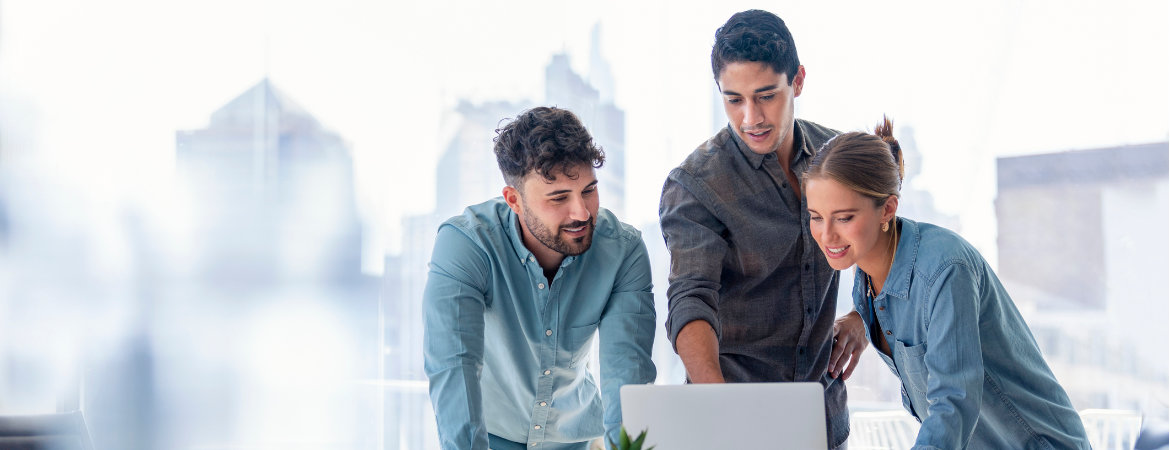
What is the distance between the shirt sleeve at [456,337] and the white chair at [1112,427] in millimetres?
2947

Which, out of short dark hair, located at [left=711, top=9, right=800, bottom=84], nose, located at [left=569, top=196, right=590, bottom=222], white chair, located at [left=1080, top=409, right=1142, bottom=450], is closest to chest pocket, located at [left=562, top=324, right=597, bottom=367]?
nose, located at [left=569, top=196, right=590, bottom=222]

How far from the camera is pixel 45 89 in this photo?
3.62 meters

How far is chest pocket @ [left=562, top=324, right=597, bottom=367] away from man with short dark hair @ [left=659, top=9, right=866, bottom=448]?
0.55ft

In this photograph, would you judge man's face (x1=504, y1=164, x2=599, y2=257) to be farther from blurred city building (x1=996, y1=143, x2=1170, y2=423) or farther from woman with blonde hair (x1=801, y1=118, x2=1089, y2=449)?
blurred city building (x1=996, y1=143, x2=1170, y2=423)

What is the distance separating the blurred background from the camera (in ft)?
11.7

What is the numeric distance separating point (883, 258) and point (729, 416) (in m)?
0.54

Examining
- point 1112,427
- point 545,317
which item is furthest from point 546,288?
point 1112,427

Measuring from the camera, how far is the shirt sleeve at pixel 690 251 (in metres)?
1.75

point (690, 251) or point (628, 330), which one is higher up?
point (690, 251)

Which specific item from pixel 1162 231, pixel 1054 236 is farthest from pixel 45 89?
pixel 1162 231

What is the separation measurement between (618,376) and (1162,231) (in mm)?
2996

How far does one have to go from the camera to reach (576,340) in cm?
184

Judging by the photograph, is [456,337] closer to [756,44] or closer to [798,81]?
[756,44]

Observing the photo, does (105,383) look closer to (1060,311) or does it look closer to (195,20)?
(195,20)
